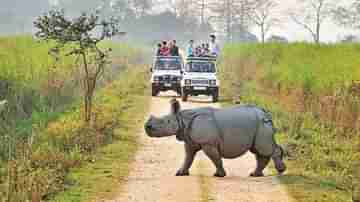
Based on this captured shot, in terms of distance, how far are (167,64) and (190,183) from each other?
679 inches

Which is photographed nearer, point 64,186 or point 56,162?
point 64,186

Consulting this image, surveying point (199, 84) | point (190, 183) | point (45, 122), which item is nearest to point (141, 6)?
point (199, 84)

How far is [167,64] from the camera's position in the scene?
28375 millimetres

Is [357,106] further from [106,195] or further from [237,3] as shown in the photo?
[237,3]

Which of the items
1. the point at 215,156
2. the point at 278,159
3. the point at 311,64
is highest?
the point at 311,64

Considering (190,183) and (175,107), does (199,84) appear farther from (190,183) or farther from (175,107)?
(190,183)

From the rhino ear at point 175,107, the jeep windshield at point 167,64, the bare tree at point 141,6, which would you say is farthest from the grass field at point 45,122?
the bare tree at point 141,6

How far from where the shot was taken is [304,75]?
79.5ft

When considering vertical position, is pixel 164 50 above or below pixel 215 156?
above

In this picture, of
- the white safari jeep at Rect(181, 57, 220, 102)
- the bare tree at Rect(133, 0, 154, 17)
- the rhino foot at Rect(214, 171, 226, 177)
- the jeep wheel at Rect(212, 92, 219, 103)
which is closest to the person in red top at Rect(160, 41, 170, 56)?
the white safari jeep at Rect(181, 57, 220, 102)

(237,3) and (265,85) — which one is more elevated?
(237,3)

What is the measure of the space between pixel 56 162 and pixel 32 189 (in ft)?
8.48

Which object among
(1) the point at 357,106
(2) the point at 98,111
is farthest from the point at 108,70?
(1) the point at 357,106

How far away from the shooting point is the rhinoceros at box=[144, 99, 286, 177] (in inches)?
476
